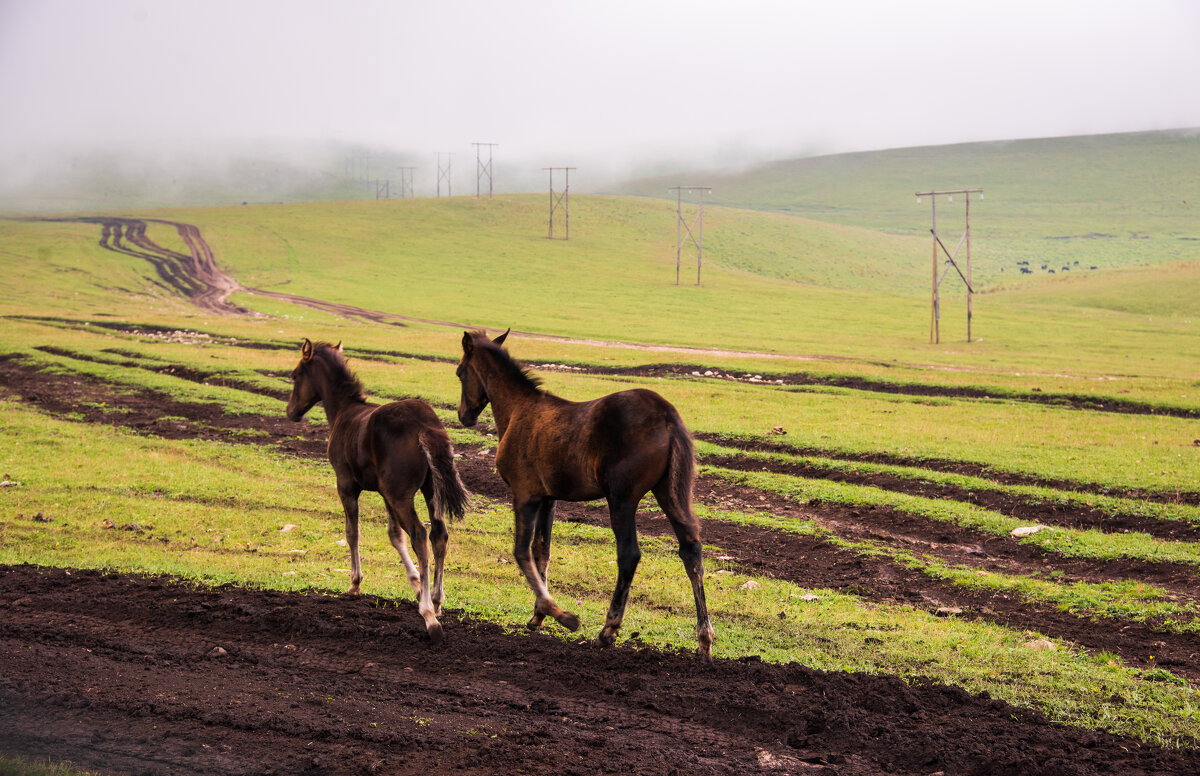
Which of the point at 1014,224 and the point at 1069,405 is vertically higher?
the point at 1014,224

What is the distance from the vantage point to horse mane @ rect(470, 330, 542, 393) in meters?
10.6

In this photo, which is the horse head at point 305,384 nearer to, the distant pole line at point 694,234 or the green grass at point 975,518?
the green grass at point 975,518

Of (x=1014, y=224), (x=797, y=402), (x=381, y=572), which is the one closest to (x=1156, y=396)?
(x=797, y=402)

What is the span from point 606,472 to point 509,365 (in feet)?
7.42

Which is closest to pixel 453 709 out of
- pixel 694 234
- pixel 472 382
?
pixel 472 382

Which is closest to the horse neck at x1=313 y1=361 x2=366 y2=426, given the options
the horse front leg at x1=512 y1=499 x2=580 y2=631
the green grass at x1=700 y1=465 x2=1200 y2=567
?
the horse front leg at x1=512 y1=499 x2=580 y2=631

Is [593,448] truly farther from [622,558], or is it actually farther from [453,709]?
[453,709]

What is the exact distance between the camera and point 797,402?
31.5 meters

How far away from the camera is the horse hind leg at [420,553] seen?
9.52 metres

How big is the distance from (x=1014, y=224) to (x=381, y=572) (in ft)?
614

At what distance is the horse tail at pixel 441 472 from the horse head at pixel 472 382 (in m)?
0.73

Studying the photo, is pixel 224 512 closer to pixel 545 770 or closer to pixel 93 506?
pixel 93 506

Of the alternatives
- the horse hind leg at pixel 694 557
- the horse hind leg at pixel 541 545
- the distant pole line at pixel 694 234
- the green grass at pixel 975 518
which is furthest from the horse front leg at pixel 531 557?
the distant pole line at pixel 694 234

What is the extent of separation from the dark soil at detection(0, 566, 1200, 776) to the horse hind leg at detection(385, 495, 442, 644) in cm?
20
